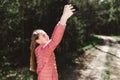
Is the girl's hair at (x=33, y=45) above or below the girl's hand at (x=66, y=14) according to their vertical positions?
below

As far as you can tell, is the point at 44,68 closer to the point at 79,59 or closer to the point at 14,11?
the point at 14,11

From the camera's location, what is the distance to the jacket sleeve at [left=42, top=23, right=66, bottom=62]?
12.3ft

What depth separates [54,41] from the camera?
380 cm

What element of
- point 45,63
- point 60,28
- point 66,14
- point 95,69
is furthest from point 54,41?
point 95,69

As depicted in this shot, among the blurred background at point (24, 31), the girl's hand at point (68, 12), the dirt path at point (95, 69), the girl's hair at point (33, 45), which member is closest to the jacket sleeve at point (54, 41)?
the girl's hand at point (68, 12)

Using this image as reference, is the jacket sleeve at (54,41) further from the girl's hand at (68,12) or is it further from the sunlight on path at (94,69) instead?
the sunlight on path at (94,69)

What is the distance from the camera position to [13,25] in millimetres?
17469

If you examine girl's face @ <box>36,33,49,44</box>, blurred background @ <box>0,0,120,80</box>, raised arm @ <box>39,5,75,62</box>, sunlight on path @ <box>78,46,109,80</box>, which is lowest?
sunlight on path @ <box>78,46,109,80</box>

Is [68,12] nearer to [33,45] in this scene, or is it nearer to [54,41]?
[54,41]

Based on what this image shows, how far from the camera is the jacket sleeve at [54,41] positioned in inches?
→ 148

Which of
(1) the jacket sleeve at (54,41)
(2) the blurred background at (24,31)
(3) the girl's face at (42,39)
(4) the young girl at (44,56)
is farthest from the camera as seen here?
(2) the blurred background at (24,31)

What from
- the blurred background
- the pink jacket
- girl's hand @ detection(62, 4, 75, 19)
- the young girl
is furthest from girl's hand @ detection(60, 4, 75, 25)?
the blurred background

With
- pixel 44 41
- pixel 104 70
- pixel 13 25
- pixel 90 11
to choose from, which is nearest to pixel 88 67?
pixel 104 70

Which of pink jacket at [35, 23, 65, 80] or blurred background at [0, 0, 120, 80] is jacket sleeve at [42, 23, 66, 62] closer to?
pink jacket at [35, 23, 65, 80]
